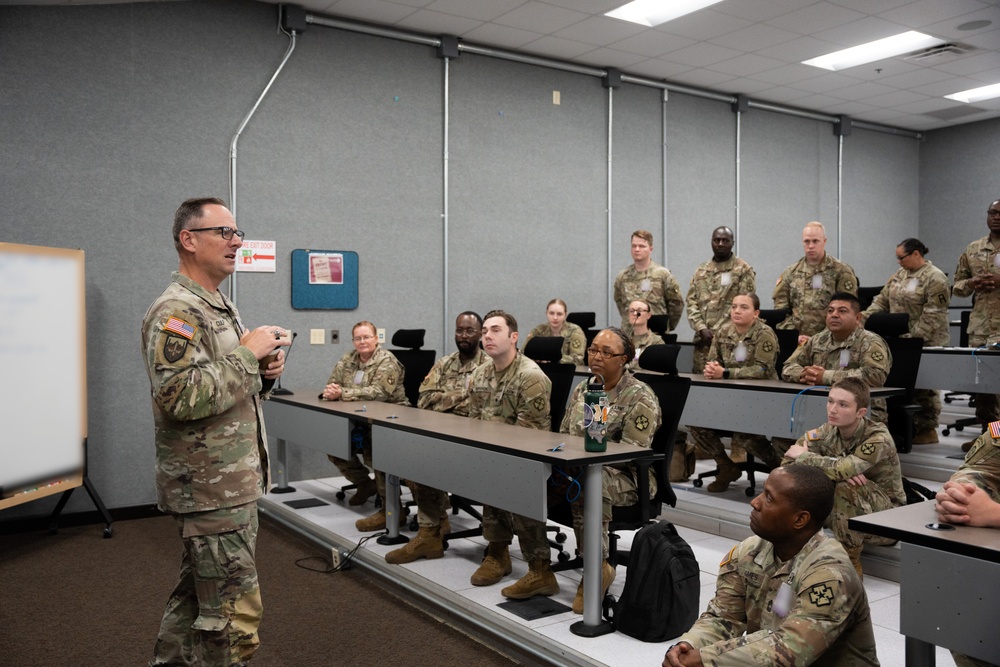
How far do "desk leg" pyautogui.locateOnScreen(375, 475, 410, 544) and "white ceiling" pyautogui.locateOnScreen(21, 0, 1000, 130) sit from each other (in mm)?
3505

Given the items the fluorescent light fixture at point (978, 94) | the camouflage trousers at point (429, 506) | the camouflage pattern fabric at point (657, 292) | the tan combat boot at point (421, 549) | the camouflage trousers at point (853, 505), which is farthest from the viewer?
the fluorescent light fixture at point (978, 94)

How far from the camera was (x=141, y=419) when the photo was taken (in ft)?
17.9

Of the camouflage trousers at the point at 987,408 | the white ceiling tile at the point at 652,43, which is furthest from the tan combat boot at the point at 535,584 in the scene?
the white ceiling tile at the point at 652,43

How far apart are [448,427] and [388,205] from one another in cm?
308

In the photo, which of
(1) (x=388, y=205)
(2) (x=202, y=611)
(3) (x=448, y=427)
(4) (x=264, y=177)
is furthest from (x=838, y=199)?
(2) (x=202, y=611)

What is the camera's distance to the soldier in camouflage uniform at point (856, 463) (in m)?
3.51

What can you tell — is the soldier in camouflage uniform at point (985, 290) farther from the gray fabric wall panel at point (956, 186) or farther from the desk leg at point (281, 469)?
the desk leg at point (281, 469)

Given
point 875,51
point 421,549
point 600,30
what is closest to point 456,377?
point 421,549

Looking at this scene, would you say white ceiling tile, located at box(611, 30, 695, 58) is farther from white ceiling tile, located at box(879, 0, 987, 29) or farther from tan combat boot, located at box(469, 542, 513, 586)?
tan combat boot, located at box(469, 542, 513, 586)

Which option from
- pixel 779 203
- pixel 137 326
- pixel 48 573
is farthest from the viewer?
pixel 779 203

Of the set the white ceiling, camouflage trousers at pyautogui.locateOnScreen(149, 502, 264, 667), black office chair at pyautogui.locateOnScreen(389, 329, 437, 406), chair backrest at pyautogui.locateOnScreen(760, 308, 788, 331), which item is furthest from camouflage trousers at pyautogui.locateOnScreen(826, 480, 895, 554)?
the white ceiling

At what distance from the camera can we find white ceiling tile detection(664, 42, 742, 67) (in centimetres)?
688

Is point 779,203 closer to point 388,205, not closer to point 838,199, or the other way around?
point 838,199

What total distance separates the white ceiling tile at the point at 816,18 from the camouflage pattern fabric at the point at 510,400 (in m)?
3.78
